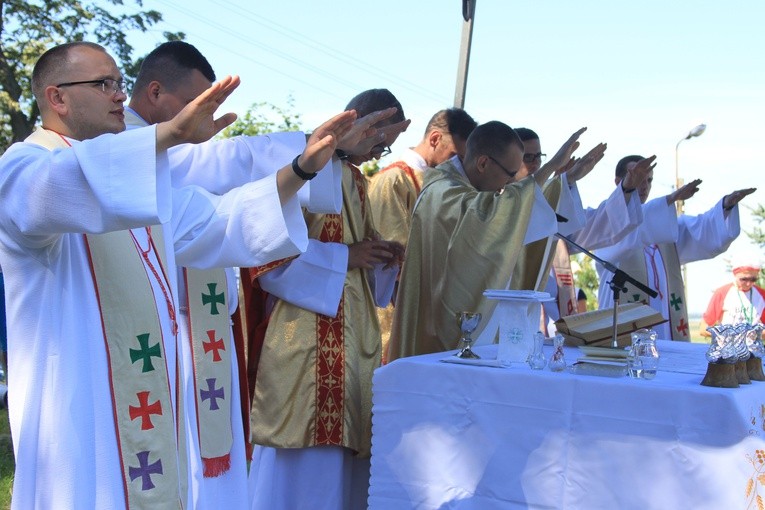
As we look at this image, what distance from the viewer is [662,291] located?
6.70m

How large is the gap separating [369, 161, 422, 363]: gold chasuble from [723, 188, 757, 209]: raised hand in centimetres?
214

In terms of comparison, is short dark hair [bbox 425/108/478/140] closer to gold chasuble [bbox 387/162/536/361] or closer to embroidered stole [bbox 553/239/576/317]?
gold chasuble [bbox 387/162/536/361]

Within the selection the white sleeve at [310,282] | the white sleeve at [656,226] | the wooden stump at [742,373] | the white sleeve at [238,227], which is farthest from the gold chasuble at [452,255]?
the white sleeve at [656,226]

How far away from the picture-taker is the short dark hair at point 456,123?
583cm

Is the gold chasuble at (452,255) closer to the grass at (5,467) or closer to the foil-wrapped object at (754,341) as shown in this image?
the foil-wrapped object at (754,341)

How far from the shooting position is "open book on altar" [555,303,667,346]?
4375mm

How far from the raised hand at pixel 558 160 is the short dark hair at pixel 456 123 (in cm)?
108

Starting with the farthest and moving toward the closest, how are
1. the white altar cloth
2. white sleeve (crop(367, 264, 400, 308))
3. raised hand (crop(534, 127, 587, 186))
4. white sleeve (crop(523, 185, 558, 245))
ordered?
white sleeve (crop(367, 264, 400, 308)) → raised hand (crop(534, 127, 587, 186)) → white sleeve (crop(523, 185, 558, 245)) → the white altar cloth

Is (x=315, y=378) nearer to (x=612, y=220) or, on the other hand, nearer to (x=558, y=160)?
(x=558, y=160)

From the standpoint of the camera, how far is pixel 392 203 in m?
5.73

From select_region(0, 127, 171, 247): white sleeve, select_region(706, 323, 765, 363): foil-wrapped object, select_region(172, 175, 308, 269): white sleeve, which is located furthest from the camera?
select_region(706, 323, 765, 363): foil-wrapped object

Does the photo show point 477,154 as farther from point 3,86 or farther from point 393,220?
point 3,86

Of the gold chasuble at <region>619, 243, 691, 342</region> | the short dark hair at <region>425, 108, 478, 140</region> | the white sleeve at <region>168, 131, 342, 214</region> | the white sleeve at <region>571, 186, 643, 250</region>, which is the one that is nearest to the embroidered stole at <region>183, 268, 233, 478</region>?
the white sleeve at <region>168, 131, 342, 214</region>

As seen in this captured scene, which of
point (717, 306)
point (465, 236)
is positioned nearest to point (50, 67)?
point (465, 236)
